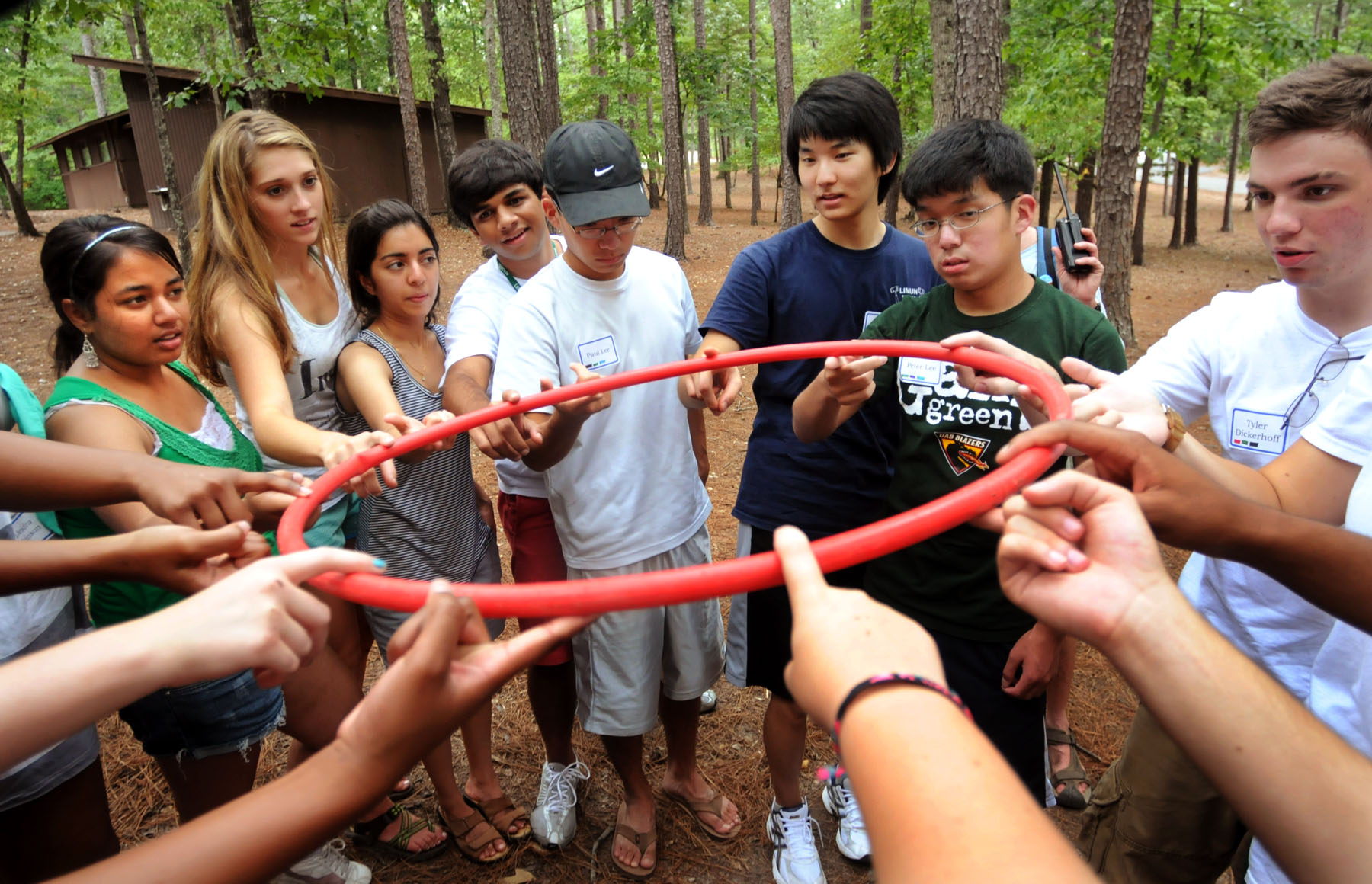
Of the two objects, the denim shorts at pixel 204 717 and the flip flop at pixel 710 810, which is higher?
the denim shorts at pixel 204 717

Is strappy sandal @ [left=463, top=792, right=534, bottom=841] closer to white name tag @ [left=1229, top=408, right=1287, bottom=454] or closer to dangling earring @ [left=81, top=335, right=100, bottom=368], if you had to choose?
dangling earring @ [left=81, top=335, right=100, bottom=368]

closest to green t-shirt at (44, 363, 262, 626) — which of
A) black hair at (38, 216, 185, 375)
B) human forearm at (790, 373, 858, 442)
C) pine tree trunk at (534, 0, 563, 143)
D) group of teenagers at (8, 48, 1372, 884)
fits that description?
group of teenagers at (8, 48, 1372, 884)

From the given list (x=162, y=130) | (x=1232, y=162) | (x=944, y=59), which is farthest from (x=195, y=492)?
(x=1232, y=162)

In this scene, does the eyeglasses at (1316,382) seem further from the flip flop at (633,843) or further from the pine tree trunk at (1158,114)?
the pine tree trunk at (1158,114)

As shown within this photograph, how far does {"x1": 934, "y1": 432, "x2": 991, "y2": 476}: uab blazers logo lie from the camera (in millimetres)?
2479

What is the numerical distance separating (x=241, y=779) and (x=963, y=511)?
8.26 ft

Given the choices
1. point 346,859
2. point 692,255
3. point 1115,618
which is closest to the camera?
point 1115,618

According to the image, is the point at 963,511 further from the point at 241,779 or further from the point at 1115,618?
the point at 241,779

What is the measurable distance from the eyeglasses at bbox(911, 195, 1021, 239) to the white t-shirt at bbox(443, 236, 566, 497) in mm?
1581

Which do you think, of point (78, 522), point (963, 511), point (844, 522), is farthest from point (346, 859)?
point (963, 511)

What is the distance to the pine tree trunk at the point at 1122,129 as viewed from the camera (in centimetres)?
752

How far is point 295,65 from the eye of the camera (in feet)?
38.2

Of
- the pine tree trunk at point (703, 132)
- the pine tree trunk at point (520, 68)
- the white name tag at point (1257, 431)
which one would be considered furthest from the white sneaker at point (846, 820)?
the pine tree trunk at point (703, 132)

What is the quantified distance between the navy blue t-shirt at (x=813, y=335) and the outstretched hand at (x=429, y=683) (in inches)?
67.6
